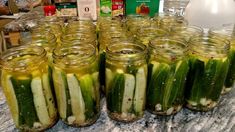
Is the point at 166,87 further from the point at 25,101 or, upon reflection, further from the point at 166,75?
the point at 25,101

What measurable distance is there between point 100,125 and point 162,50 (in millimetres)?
245

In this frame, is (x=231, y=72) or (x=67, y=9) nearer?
(x=231, y=72)

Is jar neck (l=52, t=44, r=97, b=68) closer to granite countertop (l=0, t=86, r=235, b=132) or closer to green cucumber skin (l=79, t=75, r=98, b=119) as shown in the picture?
green cucumber skin (l=79, t=75, r=98, b=119)

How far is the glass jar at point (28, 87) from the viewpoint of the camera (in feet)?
1.70

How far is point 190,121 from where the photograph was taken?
64cm

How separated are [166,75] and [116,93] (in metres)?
0.13

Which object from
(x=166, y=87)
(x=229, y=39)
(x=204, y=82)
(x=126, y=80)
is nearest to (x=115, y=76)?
(x=126, y=80)

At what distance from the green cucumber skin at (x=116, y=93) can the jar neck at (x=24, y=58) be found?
168 mm

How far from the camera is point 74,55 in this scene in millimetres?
577

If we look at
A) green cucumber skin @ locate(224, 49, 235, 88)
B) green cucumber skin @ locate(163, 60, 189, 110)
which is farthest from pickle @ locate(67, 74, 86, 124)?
green cucumber skin @ locate(224, 49, 235, 88)

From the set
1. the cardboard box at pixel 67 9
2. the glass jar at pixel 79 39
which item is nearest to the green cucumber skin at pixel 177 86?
the glass jar at pixel 79 39

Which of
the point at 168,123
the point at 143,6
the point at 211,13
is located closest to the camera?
the point at 168,123

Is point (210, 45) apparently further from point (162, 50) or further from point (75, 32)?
point (75, 32)

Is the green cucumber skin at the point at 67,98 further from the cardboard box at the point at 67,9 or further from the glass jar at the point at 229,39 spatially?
the cardboard box at the point at 67,9
